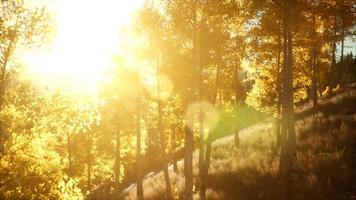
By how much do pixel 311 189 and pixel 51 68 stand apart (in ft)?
32.3

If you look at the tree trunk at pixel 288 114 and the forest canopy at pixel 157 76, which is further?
the tree trunk at pixel 288 114

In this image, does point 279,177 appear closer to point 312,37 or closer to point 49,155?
point 312,37

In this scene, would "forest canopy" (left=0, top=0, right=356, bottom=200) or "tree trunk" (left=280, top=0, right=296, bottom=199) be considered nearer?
"forest canopy" (left=0, top=0, right=356, bottom=200)

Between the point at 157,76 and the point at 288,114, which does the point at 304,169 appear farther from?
the point at 157,76

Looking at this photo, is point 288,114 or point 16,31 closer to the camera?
point 16,31

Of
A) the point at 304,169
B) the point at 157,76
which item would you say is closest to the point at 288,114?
the point at 304,169

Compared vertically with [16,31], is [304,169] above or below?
below

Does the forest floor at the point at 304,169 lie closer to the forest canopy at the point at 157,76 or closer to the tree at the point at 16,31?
the forest canopy at the point at 157,76

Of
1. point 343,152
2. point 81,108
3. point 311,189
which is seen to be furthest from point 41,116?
point 343,152

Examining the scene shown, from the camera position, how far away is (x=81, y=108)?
11.7m

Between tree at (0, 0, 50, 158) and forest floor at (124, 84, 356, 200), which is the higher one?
tree at (0, 0, 50, 158)

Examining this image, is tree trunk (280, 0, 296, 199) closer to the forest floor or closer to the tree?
the forest floor

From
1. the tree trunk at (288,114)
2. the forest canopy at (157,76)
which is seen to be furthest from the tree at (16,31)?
the tree trunk at (288,114)

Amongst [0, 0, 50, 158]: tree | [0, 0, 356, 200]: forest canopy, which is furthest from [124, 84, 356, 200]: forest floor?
[0, 0, 50, 158]: tree
